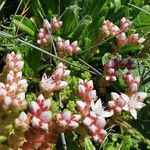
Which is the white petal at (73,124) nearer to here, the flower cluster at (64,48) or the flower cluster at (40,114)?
the flower cluster at (40,114)

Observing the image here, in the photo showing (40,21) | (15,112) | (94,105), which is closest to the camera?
(15,112)

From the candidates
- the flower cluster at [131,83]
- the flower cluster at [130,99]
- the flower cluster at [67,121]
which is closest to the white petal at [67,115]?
the flower cluster at [67,121]

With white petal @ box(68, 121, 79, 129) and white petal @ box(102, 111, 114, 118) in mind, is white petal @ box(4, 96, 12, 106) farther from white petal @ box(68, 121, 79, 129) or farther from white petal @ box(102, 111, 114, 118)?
white petal @ box(102, 111, 114, 118)

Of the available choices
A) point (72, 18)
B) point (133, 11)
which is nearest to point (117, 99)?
point (72, 18)

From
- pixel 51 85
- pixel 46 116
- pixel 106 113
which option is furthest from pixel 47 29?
pixel 46 116

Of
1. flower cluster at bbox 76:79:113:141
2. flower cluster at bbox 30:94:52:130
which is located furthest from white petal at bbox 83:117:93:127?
flower cluster at bbox 30:94:52:130

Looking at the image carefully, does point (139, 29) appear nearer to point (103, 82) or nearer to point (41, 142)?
point (103, 82)
